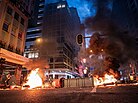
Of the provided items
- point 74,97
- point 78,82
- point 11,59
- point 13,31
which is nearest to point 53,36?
point 13,31

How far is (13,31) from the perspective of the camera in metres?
21.4

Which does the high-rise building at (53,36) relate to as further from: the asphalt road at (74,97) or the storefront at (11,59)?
the asphalt road at (74,97)

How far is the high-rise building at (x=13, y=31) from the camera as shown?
18.2 meters

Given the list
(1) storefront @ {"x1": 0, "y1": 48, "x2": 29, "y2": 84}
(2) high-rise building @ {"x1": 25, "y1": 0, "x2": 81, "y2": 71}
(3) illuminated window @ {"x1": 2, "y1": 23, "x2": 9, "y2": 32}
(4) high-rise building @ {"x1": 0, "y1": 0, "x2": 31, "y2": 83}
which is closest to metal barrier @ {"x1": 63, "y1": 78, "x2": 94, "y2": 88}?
(2) high-rise building @ {"x1": 25, "y1": 0, "x2": 81, "y2": 71}

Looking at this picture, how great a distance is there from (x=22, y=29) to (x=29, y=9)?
16.5 ft

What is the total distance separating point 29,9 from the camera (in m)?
26.1

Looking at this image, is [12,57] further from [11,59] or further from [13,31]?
[13,31]

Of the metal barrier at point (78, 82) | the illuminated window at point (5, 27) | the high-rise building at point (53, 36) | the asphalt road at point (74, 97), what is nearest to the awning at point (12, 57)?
the high-rise building at point (53, 36)

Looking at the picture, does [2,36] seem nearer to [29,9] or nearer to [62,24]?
[29,9]

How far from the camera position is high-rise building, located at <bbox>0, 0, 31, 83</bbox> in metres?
18.2

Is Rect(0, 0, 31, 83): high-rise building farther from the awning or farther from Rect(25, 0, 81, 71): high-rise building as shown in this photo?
Rect(25, 0, 81, 71): high-rise building

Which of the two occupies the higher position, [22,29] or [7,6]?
[7,6]

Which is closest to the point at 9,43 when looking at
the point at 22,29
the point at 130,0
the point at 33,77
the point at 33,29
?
the point at 22,29

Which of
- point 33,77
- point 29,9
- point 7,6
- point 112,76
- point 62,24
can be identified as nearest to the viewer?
point 33,77
